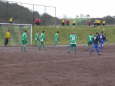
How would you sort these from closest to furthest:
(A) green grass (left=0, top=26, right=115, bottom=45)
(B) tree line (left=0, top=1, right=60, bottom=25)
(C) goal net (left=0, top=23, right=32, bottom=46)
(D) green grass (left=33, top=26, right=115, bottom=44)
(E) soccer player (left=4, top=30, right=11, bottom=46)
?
(E) soccer player (left=4, top=30, right=11, bottom=46) < (C) goal net (left=0, top=23, right=32, bottom=46) < (A) green grass (left=0, top=26, right=115, bottom=45) < (B) tree line (left=0, top=1, right=60, bottom=25) < (D) green grass (left=33, top=26, right=115, bottom=44)

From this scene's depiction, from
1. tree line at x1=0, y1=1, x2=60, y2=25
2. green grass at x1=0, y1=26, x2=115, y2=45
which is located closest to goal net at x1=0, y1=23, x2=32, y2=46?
green grass at x1=0, y1=26, x2=115, y2=45

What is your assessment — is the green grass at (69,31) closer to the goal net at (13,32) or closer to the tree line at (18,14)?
the tree line at (18,14)

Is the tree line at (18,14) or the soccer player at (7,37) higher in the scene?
the tree line at (18,14)

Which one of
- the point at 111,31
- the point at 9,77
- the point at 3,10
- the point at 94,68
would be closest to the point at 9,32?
the point at 3,10

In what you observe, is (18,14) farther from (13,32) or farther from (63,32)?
(63,32)

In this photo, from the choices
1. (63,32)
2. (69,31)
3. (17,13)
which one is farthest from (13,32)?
(69,31)

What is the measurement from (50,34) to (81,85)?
129 ft

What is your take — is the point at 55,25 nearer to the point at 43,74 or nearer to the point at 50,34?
the point at 50,34

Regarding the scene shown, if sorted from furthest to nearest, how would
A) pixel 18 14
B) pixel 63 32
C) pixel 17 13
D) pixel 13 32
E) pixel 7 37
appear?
1. pixel 63 32
2. pixel 17 13
3. pixel 18 14
4. pixel 13 32
5. pixel 7 37

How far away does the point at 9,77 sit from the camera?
15086 mm

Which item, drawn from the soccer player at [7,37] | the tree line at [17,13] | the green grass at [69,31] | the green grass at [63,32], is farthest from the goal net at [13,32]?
the green grass at [69,31]

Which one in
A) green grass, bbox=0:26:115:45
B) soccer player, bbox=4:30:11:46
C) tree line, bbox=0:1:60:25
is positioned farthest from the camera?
tree line, bbox=0:1:60:25

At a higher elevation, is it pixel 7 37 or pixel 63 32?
pixel 63 32

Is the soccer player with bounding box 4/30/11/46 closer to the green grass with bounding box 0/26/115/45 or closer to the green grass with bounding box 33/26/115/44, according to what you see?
the green grass with bounding box 0/26/115/45
